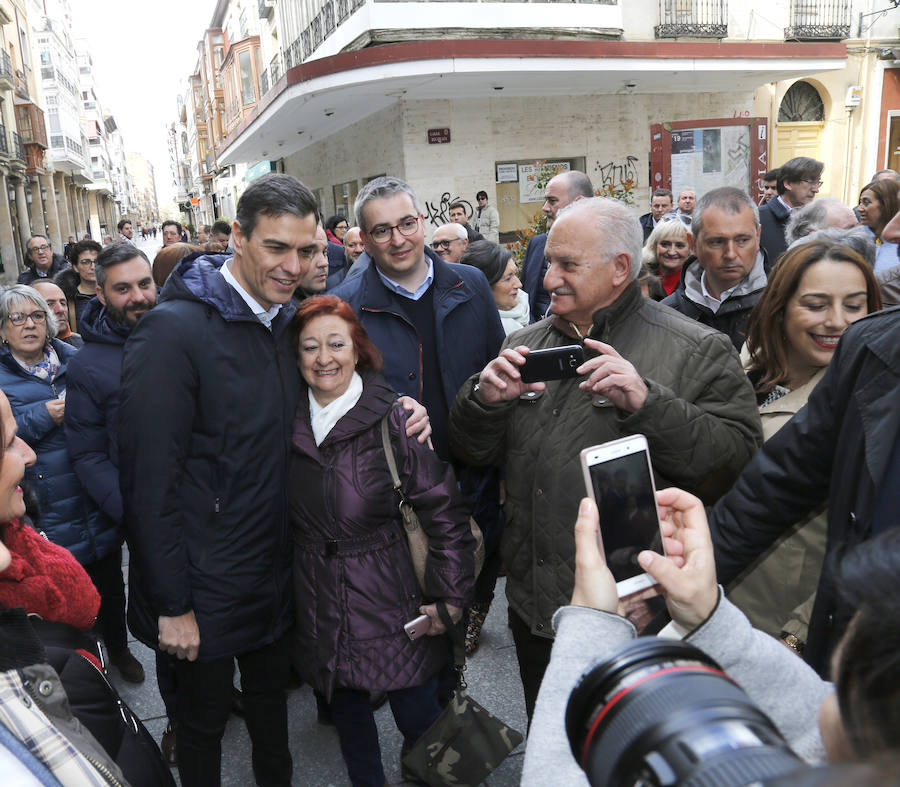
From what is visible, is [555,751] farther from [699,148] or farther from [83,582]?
[699,148]

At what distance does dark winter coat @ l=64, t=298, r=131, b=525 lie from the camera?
Result: 10.1ft

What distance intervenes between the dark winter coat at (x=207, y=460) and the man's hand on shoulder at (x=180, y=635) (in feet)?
0.10

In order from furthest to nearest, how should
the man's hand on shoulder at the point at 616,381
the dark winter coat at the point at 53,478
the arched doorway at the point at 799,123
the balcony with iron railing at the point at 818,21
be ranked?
the arched doorway at the point at 799,123 < the balcony with iron railing at the point at 818,21 < the dark winter coat at the point at 53,478 < the man's hand on shoulder at the point at 616,381

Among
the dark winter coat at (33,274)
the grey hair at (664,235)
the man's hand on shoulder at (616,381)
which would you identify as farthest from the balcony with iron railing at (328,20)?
the man's hand on shoulder at (616,381)

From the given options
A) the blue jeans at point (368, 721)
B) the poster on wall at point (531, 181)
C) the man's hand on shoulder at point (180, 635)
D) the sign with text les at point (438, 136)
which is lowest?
the blue jeans at point (368, 721)

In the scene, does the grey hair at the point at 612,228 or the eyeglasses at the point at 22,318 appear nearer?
the grey hair at the point at 612,228

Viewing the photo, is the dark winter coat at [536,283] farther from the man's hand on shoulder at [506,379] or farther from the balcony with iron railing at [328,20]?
the balcony with iron railing at [328,20]

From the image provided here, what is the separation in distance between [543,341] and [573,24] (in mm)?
12929

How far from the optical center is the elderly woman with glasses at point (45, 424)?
3316mm

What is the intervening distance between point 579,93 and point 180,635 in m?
13.8

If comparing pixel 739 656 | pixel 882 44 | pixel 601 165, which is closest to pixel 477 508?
pixel 739 656

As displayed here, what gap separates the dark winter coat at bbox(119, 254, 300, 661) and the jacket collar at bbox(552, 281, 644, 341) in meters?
1.09

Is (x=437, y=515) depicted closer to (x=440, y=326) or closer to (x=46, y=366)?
(x=440, y=326)

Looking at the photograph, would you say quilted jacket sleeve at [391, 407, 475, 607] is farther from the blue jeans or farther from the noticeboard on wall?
the noticeboard on wall
